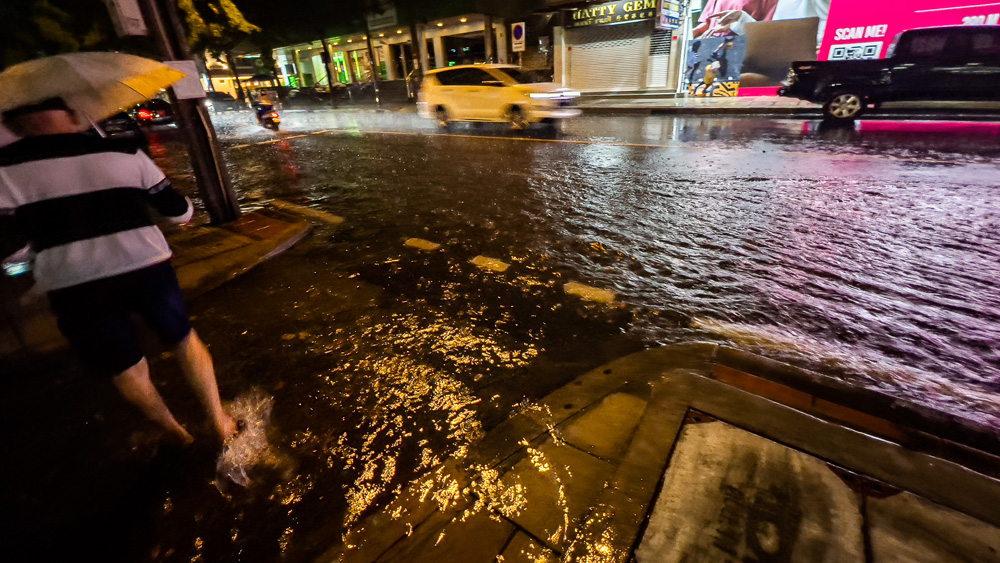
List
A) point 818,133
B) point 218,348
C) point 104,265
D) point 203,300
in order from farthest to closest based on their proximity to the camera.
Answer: point 818,133
point 203,300
point 218,348
point 104,265

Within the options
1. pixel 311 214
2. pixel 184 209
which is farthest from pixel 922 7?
pixel 184 209

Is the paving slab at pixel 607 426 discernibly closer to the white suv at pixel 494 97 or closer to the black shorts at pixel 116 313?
the black shorts at pixel 116 313

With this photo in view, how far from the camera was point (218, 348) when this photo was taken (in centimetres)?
333

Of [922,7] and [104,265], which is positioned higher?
[922,7]

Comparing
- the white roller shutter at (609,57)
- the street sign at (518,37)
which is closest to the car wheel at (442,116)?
the street sign at (518,37)

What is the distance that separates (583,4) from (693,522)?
22.2 meters

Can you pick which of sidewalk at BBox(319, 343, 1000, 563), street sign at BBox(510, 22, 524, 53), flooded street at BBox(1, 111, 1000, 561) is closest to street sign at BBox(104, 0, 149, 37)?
flooded street at BBox(1, 111, 1000, 561)

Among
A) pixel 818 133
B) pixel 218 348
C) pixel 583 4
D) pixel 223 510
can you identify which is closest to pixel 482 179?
pixel 218 348

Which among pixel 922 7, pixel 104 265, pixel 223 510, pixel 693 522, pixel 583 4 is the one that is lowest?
pixel 223 510

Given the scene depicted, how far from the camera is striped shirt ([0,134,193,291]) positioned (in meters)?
1.69

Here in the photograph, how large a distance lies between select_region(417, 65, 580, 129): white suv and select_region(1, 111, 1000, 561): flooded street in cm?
581

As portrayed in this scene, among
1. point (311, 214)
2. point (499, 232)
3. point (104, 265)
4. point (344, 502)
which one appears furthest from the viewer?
point (311, 214)

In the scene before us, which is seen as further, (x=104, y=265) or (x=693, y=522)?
(x=104, y=265)

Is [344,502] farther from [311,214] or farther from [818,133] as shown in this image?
[818,133]
